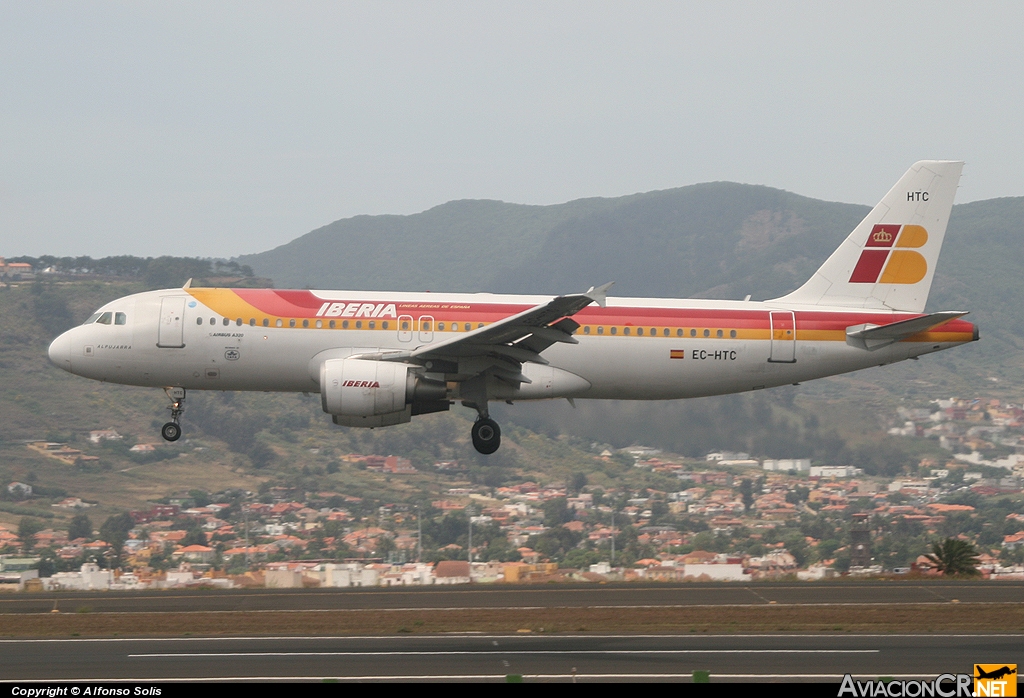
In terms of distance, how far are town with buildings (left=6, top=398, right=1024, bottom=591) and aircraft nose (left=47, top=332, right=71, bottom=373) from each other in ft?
51.4

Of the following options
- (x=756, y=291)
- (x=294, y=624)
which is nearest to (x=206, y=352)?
(x=294, y=624)

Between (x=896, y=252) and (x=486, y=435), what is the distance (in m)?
12.5

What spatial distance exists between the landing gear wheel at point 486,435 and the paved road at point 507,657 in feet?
25.7

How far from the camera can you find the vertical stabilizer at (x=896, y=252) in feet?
104

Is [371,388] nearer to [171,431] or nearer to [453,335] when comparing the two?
[453,335]

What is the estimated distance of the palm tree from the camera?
34938mm

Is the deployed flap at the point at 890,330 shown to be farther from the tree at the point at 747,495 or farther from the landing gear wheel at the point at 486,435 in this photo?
the tree at the point at 747,495

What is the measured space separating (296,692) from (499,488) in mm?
65521

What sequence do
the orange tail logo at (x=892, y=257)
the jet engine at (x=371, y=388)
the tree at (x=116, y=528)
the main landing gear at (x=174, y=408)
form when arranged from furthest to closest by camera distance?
1. the tree at (x=116, y=528)
2. the orange tail logo at (x=892, y=257)
3. the main landing gear at (x=174, y=408)
4. the jet engine at (x=371, y=388)

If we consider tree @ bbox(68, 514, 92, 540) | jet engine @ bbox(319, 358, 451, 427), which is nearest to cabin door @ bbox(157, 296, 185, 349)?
jet engine @ bbox(319, 358, 451, 427)

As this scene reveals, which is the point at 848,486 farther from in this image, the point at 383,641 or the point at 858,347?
the point at 383,641

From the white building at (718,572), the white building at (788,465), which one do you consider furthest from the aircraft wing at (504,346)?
the white building at (788,465)

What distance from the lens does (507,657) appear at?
808 inches

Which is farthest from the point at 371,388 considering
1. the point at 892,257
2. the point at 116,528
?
the point at 116,528
